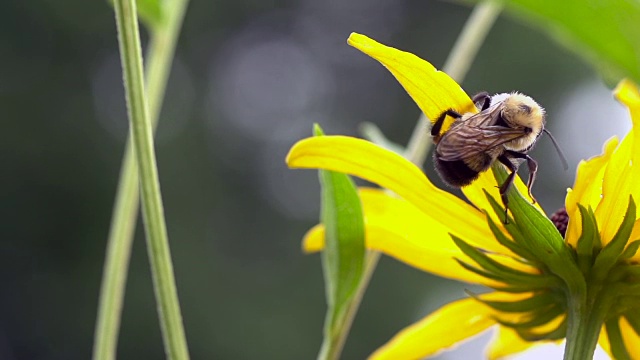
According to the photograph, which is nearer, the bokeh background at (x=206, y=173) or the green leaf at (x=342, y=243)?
the green leaf at (x=342, y=243)

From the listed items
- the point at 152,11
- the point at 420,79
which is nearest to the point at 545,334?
the point at 420,79

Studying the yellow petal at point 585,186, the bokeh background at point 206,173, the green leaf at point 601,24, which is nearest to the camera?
the green leaf at point 601,24

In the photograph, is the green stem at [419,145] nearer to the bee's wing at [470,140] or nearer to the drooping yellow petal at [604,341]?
the bee's wing at [470,140]

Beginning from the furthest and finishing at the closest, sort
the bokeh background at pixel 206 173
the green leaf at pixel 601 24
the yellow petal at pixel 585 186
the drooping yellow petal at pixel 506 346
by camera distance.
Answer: the bokeh background at pixel 206 173, the drooping yellow petal at pixel 506 346, the yellow petal at pixel 585 186, the green leaf at pixel 601 24

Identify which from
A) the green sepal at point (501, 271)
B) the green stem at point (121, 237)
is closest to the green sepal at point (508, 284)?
the green sepal at point (501, 271)

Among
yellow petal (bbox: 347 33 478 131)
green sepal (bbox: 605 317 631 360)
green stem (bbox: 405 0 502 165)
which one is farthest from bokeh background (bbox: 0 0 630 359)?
yellow petal (bbox: 347 33 478 131)

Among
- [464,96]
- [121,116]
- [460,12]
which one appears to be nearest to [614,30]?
[464,96]

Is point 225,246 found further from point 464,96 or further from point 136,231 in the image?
point 464,96

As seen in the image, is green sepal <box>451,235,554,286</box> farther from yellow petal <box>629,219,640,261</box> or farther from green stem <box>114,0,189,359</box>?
green stem <box>114,0,189,359</box>
